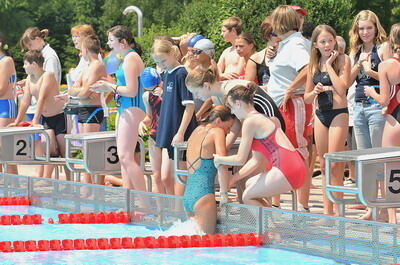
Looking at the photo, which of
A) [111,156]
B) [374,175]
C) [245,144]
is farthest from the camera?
[111,156]

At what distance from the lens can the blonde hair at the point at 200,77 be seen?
8516 mm

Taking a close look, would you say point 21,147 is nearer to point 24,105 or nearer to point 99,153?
point 24,105

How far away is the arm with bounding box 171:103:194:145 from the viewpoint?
30.0 feet

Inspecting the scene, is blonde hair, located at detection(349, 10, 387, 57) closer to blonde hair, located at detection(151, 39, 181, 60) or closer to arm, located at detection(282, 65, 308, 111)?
arm, located at detection(282, 65, 308, 111)

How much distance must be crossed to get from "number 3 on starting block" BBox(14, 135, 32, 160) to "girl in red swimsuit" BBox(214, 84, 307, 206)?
423 centimetres

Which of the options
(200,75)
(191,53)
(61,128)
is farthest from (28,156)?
(200,75)

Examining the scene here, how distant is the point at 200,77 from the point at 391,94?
1.62m

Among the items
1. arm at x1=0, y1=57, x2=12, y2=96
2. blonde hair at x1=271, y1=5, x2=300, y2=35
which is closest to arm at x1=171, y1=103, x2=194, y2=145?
blonde hair at x1=271, y1=5, x2=300, y2=35

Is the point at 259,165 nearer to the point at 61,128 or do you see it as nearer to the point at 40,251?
the point at 40,251

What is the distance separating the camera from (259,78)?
10.0 m

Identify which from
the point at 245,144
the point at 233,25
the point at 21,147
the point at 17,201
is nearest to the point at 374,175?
the point at 245,144

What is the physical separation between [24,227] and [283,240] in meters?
2.88

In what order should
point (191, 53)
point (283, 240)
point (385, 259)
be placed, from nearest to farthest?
point (385, 259), point (283, 240), point (191, 53)

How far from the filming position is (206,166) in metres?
8.64
